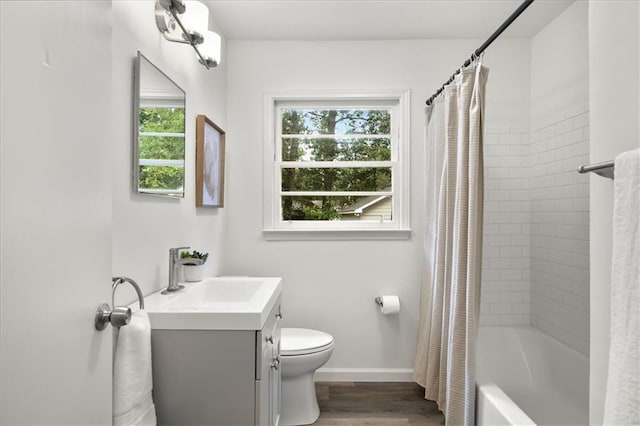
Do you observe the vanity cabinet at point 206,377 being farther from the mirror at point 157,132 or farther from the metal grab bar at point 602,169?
the metal grab bar at point 602,169

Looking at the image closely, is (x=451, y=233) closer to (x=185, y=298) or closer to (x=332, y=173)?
(x=332, y=173)

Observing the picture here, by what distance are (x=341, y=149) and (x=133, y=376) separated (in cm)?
212

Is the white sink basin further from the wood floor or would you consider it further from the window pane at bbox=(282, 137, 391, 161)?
the window pane at bbox=(282, 137, 391, 161)

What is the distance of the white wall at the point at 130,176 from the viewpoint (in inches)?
55.1

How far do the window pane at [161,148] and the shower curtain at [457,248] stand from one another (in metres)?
1.37

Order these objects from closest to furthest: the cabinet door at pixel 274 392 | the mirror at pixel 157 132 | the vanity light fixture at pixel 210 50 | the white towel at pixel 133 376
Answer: the white towel at pixel 133 376, the mirror at pixel 157 132, the cabinet door at pixel 274 392, the vanity light fixture at pixel 210 50

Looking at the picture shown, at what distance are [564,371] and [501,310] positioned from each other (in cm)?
54

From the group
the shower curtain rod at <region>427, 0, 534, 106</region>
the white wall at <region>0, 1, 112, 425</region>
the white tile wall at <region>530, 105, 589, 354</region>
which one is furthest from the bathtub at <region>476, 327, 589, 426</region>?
the white wall at <region>0, 1, 112, 425</region>

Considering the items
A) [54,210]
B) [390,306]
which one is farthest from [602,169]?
[390,306]

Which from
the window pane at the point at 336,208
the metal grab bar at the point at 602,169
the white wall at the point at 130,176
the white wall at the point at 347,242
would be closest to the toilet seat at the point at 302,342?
the white wall at the point at 347,242

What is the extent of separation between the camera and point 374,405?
7.83 feet

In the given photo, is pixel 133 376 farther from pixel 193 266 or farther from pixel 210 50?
pixel 210 50

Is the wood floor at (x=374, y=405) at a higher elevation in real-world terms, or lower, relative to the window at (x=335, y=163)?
lower

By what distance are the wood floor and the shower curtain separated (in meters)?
0.21
